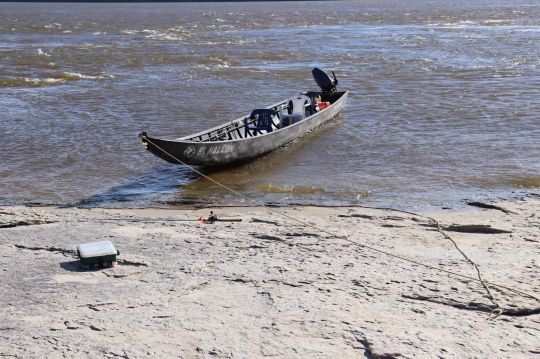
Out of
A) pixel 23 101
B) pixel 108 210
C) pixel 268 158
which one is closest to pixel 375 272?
pixel 108 210

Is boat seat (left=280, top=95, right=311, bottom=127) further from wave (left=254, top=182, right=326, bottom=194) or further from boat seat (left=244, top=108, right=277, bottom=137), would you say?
wave (left=254, top=182, right=326, bottom=194)

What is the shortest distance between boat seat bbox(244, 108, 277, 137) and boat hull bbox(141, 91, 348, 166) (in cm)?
50

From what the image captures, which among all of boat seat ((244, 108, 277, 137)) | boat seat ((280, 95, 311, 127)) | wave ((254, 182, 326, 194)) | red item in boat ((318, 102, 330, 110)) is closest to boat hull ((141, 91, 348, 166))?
boat seat ((280, 95, 311, 127))

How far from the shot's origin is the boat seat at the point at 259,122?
18.3 m

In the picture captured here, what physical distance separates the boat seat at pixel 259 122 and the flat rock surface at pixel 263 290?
6.44m

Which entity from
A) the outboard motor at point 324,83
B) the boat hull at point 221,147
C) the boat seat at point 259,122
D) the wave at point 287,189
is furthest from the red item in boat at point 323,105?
the wave at point 287,189

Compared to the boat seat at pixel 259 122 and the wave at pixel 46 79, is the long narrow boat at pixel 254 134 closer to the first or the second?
the boat seat at pixel 259 122

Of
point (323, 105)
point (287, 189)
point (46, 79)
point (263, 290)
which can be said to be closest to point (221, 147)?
point (287, 189)

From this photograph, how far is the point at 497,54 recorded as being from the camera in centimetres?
3650

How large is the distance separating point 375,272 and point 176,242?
2.88 m

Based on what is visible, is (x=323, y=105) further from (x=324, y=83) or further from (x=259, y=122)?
(x=259, y=122)

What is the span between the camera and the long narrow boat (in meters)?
15.0

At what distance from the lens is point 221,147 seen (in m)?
15.9

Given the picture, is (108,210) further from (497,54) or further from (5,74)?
(497,54)
